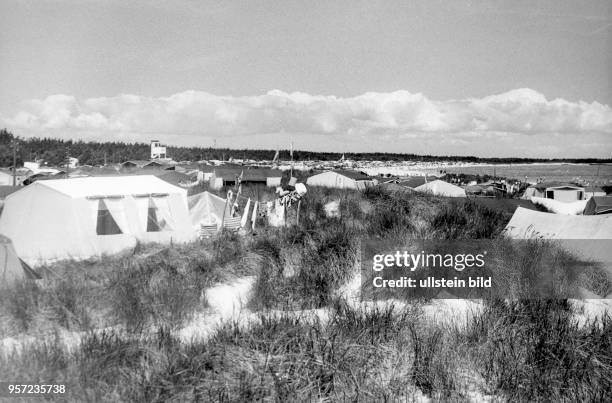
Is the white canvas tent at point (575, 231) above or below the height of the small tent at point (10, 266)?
above

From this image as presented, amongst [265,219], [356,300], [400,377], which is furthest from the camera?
[265,219]

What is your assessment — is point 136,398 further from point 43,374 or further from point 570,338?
point 570,338

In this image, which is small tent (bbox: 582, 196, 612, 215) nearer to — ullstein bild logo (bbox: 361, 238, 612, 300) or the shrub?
ullstein bild logo (bbox: 361, 238, 612, 300)

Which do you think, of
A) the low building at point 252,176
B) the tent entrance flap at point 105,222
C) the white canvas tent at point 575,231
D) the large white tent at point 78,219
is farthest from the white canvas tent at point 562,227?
the low building at point 252,176

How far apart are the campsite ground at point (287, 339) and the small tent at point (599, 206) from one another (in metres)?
13.6

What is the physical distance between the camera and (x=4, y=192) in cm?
2227

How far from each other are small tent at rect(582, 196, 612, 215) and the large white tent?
52.2 feet

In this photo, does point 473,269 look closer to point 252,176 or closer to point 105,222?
point 105,222

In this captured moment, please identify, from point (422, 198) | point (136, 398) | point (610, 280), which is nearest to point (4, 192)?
point (422, 198)

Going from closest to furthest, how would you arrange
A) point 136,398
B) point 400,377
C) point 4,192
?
point 136,398 < point 400,377 < point 4,192

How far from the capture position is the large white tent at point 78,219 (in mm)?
11641

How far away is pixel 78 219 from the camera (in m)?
11.9

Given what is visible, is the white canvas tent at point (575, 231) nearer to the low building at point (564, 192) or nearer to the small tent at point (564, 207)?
the small tent at point (564, 207)

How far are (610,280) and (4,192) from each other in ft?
78.7
